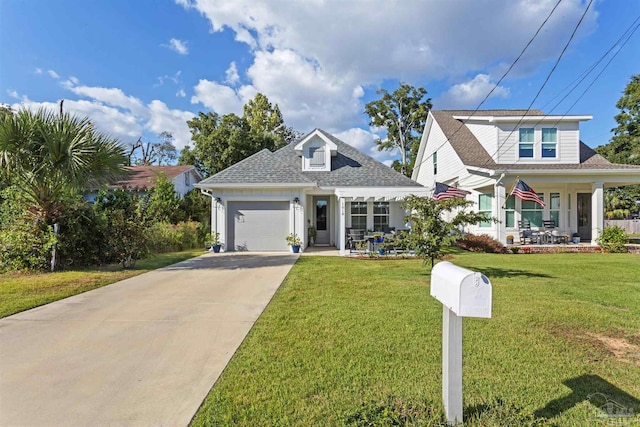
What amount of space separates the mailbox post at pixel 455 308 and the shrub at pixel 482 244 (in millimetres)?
14253

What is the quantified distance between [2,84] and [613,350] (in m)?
14.4

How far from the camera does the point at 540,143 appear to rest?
17.3 m

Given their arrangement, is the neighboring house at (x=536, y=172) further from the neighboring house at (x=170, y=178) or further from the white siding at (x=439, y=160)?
the neighboring house at (x=170, y=178)

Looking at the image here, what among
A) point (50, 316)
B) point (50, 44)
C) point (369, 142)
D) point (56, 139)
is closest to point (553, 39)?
point (50, 316)

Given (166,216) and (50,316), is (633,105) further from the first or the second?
(50,316)

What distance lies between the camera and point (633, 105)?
35.0 m

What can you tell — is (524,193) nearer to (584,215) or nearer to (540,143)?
(540,143)

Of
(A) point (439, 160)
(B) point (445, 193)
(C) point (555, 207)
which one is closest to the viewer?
(B) point (445, 193)

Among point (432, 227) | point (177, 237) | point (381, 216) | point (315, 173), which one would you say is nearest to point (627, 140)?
point (381, 216)

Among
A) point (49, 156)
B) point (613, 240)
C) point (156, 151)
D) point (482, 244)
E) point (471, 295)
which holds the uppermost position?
point (156, 151)

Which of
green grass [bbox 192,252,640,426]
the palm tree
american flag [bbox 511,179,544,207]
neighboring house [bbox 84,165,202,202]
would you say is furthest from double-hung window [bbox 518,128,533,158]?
neighboring house [bbox 84,165,202,202]

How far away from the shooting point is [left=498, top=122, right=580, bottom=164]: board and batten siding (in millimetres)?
17219

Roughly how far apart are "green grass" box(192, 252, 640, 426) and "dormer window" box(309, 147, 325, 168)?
38.6 ft

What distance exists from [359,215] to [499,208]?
692 centimetres
